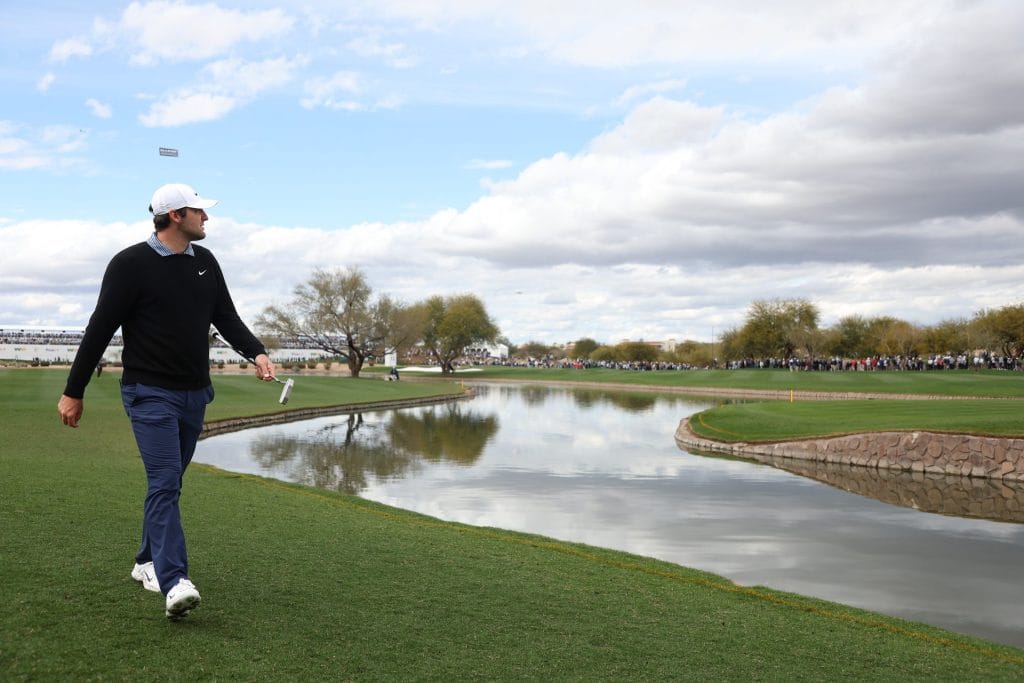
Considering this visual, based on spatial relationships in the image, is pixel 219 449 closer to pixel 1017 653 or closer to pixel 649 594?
pixel 649 594

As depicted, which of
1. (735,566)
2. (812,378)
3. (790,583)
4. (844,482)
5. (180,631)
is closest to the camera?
(180,631)

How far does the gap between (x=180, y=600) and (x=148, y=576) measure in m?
0.72

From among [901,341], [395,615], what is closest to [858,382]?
[901,341]

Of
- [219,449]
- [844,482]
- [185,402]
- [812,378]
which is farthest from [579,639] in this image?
[812,378]

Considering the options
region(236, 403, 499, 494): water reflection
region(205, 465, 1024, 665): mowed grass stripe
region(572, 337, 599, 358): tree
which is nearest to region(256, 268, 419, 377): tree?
region(236, 403, 499, 494): water reflection

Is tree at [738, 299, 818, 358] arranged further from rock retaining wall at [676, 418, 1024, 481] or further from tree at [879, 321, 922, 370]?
rock retaining wall at [676, 418, 1024, 481]

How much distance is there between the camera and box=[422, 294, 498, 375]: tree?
105 metres

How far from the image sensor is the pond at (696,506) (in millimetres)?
10086

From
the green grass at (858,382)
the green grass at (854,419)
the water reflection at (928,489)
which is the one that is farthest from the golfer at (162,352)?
the green grass at (858,382)

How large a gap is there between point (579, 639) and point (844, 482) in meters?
16.1

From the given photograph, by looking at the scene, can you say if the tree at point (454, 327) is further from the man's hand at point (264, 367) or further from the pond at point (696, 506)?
the man's hand at point (264, 367)

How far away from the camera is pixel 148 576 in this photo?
526 cm

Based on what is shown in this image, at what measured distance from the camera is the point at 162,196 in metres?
5.02

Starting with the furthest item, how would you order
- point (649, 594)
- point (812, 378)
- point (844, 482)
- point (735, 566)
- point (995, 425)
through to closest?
point (812, 378), point (995, 425), point (844, 482), point (735, 566), point (649, 594)
